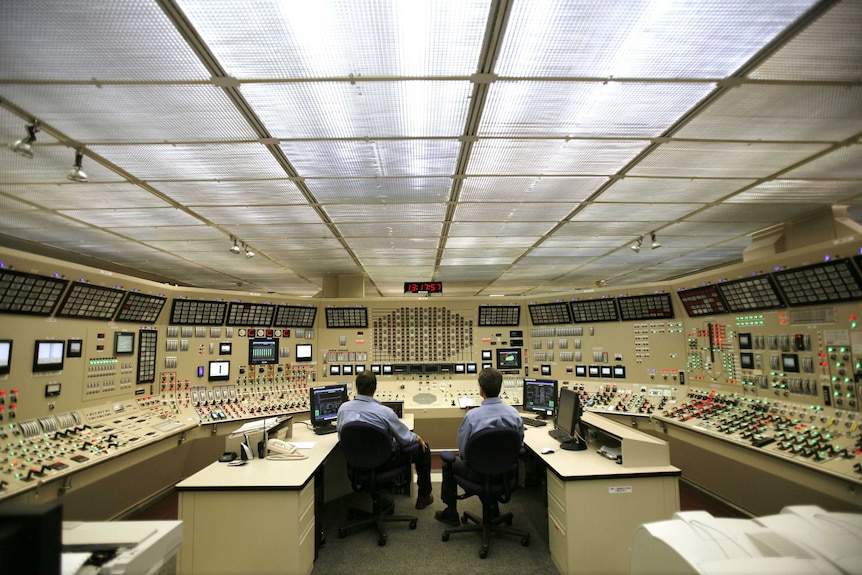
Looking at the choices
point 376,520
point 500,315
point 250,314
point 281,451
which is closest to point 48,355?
point 281,451

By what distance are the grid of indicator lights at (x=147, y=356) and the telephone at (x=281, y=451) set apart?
2.16 meters

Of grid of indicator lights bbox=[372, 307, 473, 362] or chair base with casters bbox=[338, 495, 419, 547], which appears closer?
chair base with casters bbox=[338, 495, 419, 547]

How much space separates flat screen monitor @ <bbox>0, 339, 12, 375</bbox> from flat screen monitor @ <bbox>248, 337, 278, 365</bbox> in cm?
231

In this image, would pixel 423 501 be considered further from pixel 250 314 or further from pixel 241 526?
pixel 250 314

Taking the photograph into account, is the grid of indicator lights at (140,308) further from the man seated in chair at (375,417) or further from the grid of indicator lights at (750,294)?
the grid of indicator lights at (750,294)

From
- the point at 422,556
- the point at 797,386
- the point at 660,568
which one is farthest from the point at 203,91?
the point at 797,386

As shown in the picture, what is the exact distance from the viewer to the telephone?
2.76 meters

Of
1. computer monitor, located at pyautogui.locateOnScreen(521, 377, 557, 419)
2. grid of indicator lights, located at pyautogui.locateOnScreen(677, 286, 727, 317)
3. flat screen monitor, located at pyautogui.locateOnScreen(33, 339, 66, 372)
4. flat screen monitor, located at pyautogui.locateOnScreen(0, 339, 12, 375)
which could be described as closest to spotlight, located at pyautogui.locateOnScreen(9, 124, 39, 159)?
flat screen monitor, located at pyautogui.locateOnScreen(0, 339, 12, 375)

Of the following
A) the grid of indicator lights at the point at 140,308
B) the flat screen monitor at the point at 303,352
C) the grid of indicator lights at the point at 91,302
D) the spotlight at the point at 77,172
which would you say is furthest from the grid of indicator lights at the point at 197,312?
the spotlight at the point at 77,172

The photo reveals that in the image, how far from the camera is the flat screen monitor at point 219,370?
4660mm

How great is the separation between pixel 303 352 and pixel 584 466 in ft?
12.7

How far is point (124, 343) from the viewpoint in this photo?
12.5ft

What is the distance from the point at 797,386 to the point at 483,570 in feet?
9.04

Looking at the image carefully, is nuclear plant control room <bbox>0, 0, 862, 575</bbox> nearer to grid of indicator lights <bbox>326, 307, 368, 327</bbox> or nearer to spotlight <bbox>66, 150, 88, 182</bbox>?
spotlight <bbox>66, 150, 88, 182</bbox>
